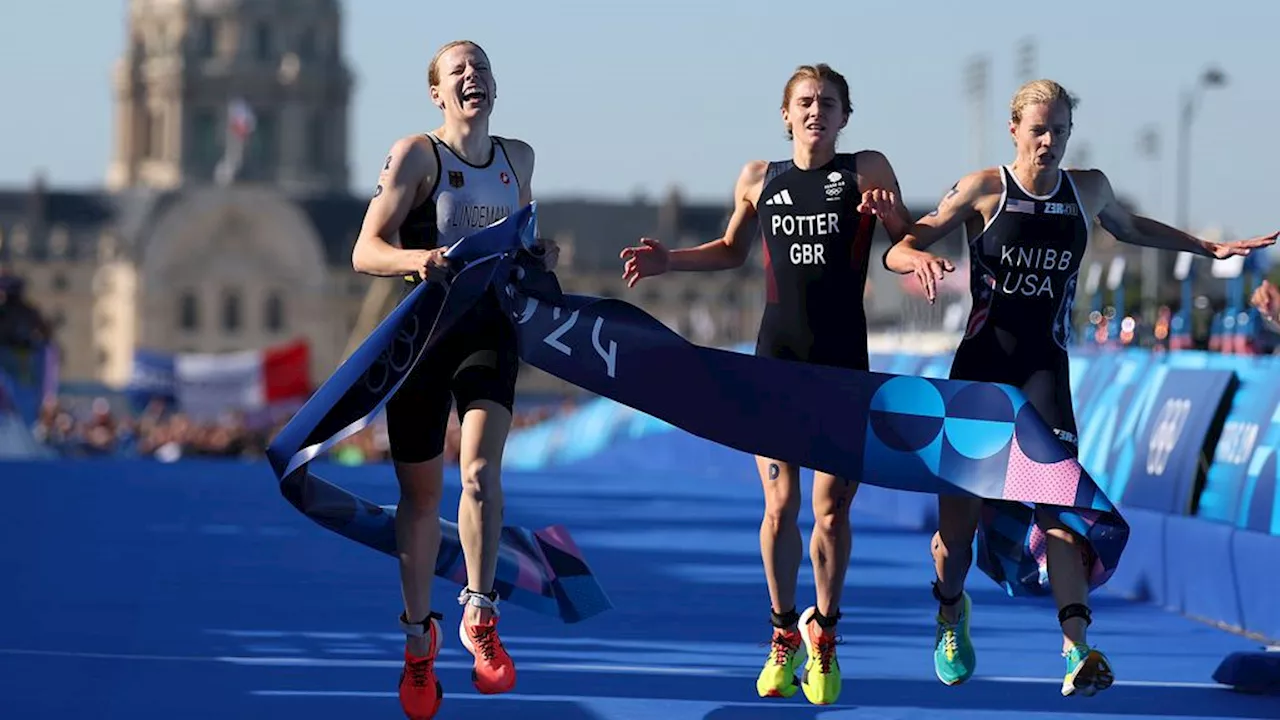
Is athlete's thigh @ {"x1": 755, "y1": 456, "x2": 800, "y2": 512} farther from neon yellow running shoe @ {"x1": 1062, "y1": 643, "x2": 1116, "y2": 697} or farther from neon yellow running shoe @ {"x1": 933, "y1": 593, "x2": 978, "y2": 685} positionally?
neon yellow running shoe @ {"x1": 1062, "y1": 643, "x2": 1116, "y2": 697}

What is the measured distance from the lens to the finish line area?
9.16m

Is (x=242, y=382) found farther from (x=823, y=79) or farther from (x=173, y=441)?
(x=823, y=79)

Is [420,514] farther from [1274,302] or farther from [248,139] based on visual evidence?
[248,139]

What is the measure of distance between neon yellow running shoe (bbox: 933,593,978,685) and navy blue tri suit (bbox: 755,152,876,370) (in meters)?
0.85

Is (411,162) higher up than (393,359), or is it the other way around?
(411,162)

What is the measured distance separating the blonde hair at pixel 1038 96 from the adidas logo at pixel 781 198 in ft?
2.37

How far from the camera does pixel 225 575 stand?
49.5ft

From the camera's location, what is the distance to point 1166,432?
1416 centimetres

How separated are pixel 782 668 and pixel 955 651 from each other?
538mm

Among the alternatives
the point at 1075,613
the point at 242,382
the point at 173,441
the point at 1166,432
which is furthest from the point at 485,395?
the point at 242,382

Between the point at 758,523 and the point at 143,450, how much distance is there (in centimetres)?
3973

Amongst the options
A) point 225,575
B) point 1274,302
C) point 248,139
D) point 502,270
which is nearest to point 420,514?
point 502,270

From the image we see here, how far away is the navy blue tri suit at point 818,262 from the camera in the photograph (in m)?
8.98

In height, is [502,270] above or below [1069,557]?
above
